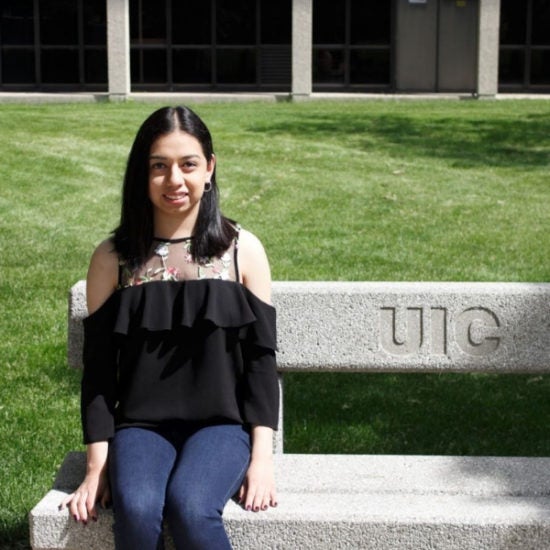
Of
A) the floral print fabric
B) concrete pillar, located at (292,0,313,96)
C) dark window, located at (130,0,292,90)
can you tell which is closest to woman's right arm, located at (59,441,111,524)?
the floral print fabric

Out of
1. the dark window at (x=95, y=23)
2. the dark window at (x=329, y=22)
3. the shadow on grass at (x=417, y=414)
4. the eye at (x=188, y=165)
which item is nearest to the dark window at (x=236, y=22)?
the dark window at (x=329, y=22)

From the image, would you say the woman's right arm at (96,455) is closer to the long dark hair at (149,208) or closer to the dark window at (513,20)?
the long dark hair at (149,208)

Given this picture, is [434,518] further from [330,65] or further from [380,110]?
[330,65]

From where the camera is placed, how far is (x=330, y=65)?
27.9 m

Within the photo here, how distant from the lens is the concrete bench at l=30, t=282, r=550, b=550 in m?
3.72

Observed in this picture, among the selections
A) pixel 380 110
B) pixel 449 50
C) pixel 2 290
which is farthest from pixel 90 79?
pixel 2 290

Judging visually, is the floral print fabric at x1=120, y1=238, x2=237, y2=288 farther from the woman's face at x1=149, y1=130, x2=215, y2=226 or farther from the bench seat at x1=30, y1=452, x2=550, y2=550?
the bench seat at x1=30, y1=452, x2=550, y2=550

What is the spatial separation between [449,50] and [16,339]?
21.2 m

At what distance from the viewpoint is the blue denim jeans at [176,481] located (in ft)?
11.5

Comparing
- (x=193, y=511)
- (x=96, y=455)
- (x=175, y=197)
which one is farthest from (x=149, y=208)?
(x=193, y=511)

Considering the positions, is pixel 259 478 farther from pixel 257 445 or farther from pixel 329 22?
pixel 329 22

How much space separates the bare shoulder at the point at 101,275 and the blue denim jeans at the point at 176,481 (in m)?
0.43

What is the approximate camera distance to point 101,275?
13.1 ft

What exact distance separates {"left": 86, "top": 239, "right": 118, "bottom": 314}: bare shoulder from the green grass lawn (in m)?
1.17
